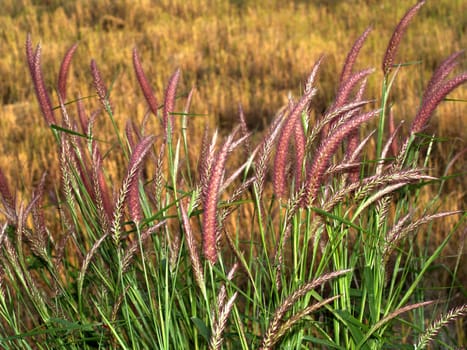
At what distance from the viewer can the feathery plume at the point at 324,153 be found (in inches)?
40.9

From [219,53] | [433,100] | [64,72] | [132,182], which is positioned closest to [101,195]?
[132,182]

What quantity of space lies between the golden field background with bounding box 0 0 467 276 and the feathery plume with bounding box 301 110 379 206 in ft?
6.69

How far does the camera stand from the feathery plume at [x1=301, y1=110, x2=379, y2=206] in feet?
3.41

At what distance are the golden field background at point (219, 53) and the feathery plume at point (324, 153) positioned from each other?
80.2 inches

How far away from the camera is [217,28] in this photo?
775cm

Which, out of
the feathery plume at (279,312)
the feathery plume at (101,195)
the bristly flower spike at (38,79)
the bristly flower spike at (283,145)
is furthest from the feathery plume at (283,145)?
the bristly flower spike at (38,79)

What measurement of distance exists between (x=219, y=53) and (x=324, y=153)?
19.6ft

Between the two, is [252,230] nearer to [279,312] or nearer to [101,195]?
[101,195]

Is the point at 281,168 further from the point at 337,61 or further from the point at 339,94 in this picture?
the point at 337,61

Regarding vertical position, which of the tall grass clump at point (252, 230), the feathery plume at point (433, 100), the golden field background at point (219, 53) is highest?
the feathery plume at point (433, 100)

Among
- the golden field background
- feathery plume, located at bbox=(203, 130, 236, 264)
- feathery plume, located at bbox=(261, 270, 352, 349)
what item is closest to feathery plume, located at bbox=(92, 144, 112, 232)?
feathery plume, located at bbox=(203, 130, 236, 264)

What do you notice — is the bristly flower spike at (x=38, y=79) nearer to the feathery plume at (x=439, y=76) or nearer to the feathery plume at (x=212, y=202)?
the feathery plume at (x=212, y=202)

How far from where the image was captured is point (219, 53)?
693cm

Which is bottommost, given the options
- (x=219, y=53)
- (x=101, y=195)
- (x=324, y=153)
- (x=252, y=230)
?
(x=219, y=53)
